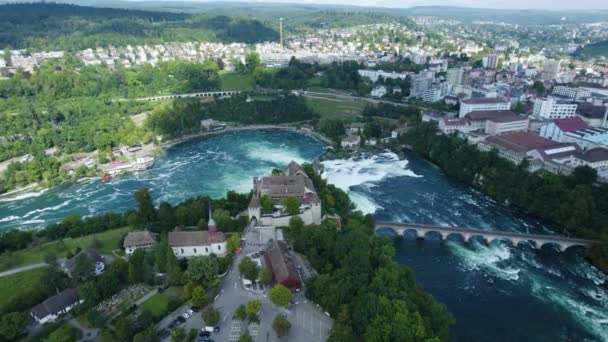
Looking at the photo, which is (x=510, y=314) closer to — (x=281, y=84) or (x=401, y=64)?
(x=281, y=84)

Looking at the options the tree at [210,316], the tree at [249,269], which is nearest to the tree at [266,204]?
the tree at [249,269]

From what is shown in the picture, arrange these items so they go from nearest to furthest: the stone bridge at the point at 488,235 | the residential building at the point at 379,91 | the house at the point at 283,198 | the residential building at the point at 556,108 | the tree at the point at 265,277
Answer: the tree at the point at 265,277 < the house at the point at 283,198 < the stone bridge at the point at 488,235 < the residential building at the point at 556,108 < the residential building at the point at 379,91

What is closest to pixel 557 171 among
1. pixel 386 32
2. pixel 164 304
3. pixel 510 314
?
pixel 510 314

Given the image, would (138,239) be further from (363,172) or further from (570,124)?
(570,124)

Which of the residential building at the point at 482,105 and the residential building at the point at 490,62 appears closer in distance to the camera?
the residential building at the point at 482,105

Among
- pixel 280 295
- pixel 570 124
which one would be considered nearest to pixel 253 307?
pixel 280 295

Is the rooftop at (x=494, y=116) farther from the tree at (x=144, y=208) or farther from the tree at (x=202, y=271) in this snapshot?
the tree at (x=202, y=271)

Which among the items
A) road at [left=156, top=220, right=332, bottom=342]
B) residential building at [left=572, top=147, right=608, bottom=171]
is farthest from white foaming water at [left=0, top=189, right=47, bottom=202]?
residential building at [left=572, top=147, right=608, bottom=171]
